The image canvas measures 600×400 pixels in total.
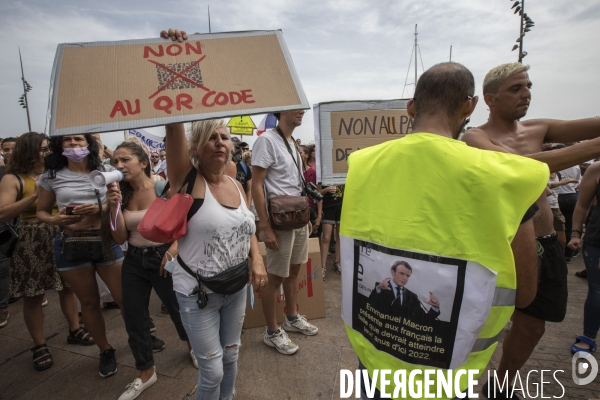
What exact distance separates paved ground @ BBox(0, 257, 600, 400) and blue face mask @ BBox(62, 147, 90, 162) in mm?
1834

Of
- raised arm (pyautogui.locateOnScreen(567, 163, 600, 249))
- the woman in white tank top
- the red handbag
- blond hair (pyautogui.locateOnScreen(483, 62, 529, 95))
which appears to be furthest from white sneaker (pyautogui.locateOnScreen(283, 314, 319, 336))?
raised arm (pyautogui.locateOnScreen(567, 163, 600, 249))

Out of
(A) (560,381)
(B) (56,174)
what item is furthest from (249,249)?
(A) (560,381)

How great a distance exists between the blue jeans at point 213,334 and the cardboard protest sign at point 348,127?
1.62 m

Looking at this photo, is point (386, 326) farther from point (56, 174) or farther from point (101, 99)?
point (56, 174)

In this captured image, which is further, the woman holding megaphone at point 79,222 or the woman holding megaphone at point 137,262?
the woman holding megaphone at point 79,222

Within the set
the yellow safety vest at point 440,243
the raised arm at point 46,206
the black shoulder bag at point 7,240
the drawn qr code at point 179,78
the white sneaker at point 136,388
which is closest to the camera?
the yellow safety vest at point 440,243

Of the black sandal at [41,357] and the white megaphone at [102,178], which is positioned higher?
the white megaphone at [102,178]

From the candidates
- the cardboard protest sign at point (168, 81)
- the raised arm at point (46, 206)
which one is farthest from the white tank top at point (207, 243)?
the raised arm at point (46, 206)

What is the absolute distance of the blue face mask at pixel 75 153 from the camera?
2.52 m

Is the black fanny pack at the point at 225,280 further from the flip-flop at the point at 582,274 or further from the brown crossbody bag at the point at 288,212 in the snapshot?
the flip-flop at the point at 582,274

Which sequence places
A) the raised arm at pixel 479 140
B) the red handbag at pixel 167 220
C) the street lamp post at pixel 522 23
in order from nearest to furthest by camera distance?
1. the red handbag at pixel 167 220
2. the raised arm at pixel 479 140
3. the street lamp post at pixel 522 23

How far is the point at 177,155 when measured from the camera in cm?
171

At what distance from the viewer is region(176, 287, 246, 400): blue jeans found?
1.77 meters

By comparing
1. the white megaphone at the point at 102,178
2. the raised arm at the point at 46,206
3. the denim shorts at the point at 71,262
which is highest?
the white megaphone at the point at 102,178
